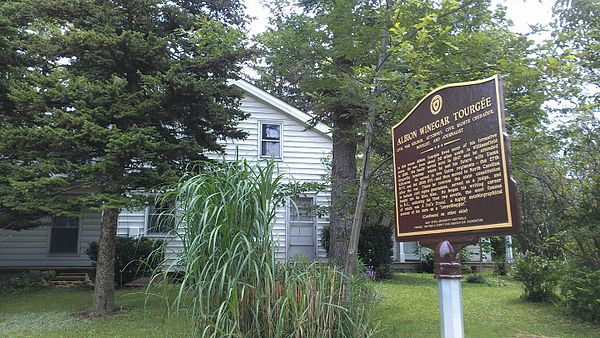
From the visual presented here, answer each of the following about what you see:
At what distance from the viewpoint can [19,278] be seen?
12.5 metres

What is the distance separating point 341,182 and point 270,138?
7550 mm

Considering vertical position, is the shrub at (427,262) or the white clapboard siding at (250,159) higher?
the white clapboard siding at (250,159)

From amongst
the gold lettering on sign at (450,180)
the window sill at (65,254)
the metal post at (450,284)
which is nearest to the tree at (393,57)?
the gold lettering on sign at (450,180)

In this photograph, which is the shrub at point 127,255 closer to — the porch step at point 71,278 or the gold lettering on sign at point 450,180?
the porch step at point 71,278

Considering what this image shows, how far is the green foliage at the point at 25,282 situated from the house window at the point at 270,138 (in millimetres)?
7488

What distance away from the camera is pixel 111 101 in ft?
27.9

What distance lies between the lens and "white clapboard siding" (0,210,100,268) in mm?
14438

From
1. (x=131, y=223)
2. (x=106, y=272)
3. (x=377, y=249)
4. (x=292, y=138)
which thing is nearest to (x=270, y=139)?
(x=292, y=138)

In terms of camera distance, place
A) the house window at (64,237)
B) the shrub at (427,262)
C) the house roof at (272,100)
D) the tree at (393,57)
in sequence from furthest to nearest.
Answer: the shrub at (427,262), the house roof at (272,100), the house window at (64,237), the tree at (393,57)

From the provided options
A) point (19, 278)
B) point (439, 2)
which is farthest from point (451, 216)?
point (19, 278)

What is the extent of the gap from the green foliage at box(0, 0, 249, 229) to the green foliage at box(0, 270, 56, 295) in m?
3.35

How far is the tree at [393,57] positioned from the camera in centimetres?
572

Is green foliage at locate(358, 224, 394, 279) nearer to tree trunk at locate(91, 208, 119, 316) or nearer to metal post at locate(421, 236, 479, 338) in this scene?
tree trunk at locate(91, 208, 119, 316)

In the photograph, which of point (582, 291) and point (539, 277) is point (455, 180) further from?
point (539, 277)
